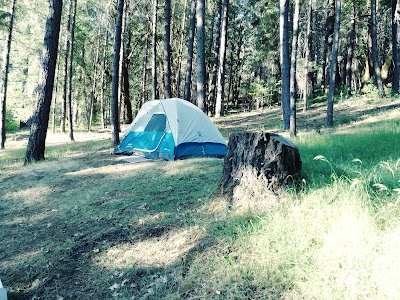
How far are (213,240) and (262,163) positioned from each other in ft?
4.18

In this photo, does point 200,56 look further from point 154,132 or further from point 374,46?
point 374,46

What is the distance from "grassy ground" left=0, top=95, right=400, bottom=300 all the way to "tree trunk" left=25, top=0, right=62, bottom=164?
4496 mm

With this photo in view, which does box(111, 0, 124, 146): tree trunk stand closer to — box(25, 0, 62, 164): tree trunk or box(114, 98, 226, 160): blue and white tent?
box(25, 0, 62, 164): tree trunk

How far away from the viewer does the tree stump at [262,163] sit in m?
4.55

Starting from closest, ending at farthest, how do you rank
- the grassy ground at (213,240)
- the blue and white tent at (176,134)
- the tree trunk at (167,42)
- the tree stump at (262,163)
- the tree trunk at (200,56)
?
the grassy ground at (213,240), the tree stump at (262,163), the blue and white tent at (176,134), the tree trunk at (200,56), the tree trunk at (167,42)

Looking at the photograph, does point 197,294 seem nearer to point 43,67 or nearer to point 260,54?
point 43,67

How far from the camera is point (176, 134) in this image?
32.3 ft

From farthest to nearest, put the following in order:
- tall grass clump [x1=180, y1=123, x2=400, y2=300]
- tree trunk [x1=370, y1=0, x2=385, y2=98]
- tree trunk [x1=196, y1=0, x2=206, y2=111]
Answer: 1. tree trunk [x1=370, y1=0, x2=385, y2=98]
2. tree trunk [x1=196, y1=0, x2=206, y2=111]
3. tall grass clump [x1=180, y1=123, x2=400, y2=300]

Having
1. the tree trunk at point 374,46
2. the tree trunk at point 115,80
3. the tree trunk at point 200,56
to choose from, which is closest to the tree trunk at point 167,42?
the tree trunk at point 200,56

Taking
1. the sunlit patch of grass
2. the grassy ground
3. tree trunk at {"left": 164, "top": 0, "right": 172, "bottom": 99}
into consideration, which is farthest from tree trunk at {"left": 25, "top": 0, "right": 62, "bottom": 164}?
the sunlit patch of grass

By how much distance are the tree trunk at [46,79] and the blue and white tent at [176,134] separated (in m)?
3.05

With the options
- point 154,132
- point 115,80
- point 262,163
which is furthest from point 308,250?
point 115,80

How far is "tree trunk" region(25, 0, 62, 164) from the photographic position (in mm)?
10672

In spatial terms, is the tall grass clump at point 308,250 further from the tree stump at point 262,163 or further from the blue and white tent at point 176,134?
the blue and white tent at point 176,134
